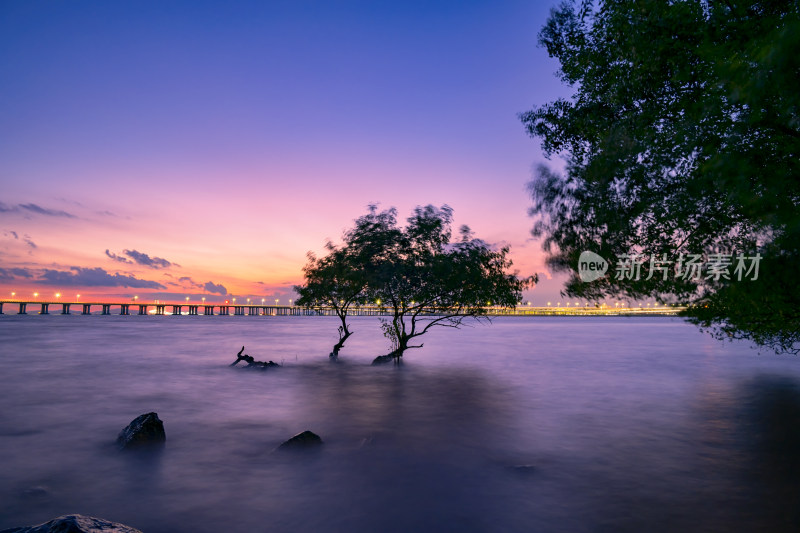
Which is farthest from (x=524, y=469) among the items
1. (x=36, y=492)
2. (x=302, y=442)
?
(x=36, y=492)

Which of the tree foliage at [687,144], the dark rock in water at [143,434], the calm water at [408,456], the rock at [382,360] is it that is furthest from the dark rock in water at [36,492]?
the rock at [382,360]

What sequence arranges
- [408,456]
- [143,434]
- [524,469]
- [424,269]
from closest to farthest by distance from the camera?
[524,469] → [408,456] → [143,434] → [424,269]

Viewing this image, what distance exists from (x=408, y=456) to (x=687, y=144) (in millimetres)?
10047

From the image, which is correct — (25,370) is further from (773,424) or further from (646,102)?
(773,424)

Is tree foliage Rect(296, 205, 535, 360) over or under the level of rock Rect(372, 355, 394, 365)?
over

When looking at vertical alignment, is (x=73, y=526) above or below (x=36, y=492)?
above

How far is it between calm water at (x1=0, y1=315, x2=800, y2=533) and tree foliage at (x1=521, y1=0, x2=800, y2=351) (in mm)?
4437

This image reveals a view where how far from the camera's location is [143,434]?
13.5 meters

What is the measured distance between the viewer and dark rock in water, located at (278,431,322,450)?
13141 millimetres

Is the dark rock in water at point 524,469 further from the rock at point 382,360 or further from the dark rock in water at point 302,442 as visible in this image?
the rock at point 382,360

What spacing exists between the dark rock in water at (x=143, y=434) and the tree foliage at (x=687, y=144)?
503 inches

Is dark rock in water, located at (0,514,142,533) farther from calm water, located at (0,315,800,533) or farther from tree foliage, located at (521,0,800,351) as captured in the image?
tree foliage, located at (521,0,800,351)

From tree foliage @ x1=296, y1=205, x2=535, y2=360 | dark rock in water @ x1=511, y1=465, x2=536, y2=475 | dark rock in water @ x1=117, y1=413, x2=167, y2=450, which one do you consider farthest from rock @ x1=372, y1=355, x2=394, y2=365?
dark rock in water @ x1=511, y1=465, x2=536, y2=475

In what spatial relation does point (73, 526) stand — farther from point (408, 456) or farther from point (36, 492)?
point (408, 456)
